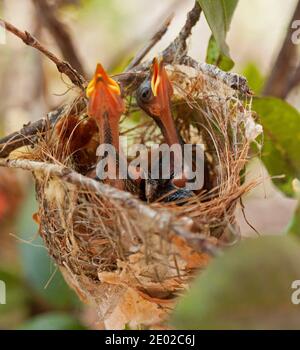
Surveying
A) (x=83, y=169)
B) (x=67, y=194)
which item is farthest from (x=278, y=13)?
(x=67, y=194)

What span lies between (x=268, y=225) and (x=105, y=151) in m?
1.10

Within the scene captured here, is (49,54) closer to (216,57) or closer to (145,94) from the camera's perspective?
(145,94)

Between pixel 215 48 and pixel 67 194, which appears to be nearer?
pixel 67 194

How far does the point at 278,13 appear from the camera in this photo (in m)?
2.48

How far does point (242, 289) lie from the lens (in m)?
0.56

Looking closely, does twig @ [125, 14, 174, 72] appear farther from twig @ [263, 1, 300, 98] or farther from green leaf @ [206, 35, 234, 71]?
twig @ [263, 1, 300, 98]

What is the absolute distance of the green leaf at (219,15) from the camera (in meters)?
1.05

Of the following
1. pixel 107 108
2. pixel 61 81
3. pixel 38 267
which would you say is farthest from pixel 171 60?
pixel 61 81

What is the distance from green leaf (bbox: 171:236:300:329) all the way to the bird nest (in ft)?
0.66

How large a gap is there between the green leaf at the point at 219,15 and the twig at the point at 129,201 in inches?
12.7

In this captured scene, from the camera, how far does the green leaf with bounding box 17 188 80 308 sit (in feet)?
5.55

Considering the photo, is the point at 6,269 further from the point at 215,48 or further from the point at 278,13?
the point at 278,13

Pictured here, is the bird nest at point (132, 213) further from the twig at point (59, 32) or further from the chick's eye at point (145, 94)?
the twig at point (59, 32)

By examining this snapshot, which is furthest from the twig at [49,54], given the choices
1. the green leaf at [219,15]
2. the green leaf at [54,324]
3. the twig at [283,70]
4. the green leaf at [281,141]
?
the green leaf at [54,324]
